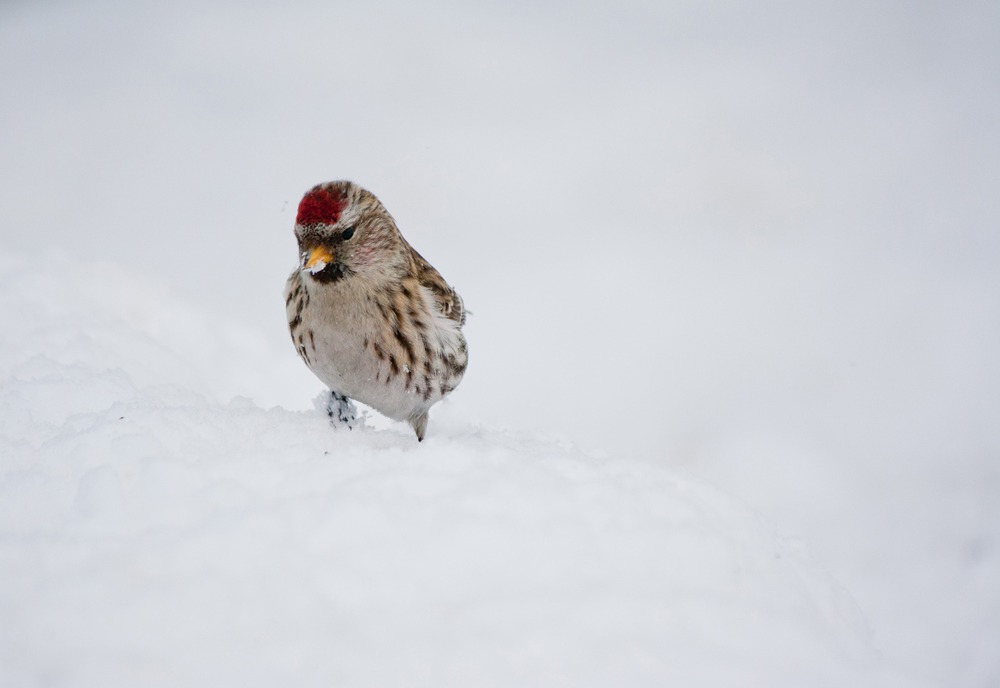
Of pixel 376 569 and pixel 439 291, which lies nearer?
pixel 376 569

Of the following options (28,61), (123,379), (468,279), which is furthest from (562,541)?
(28,61)

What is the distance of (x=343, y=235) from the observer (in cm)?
184

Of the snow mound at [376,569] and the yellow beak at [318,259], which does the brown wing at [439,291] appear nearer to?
the yellow beak at [318,259]

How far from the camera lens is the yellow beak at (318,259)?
1.76 meters

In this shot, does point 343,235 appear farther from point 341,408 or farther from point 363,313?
point 341,408

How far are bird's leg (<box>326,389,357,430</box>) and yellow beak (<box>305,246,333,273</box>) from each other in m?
0.43

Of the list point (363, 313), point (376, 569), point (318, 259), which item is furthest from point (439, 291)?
point (376, 569)

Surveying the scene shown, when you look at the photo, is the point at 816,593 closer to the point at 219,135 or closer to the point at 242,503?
the point at 242,503

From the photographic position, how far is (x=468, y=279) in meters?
3.87

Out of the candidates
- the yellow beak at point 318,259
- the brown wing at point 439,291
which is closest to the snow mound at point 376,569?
the yellow beak at point 318,259

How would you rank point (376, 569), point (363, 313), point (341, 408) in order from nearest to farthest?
point (376, 569) → point (363, 313) → point (341, 408)

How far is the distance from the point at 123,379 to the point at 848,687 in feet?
5.56

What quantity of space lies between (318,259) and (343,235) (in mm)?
101

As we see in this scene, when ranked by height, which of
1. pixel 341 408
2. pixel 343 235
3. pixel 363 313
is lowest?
pixel 341 408
